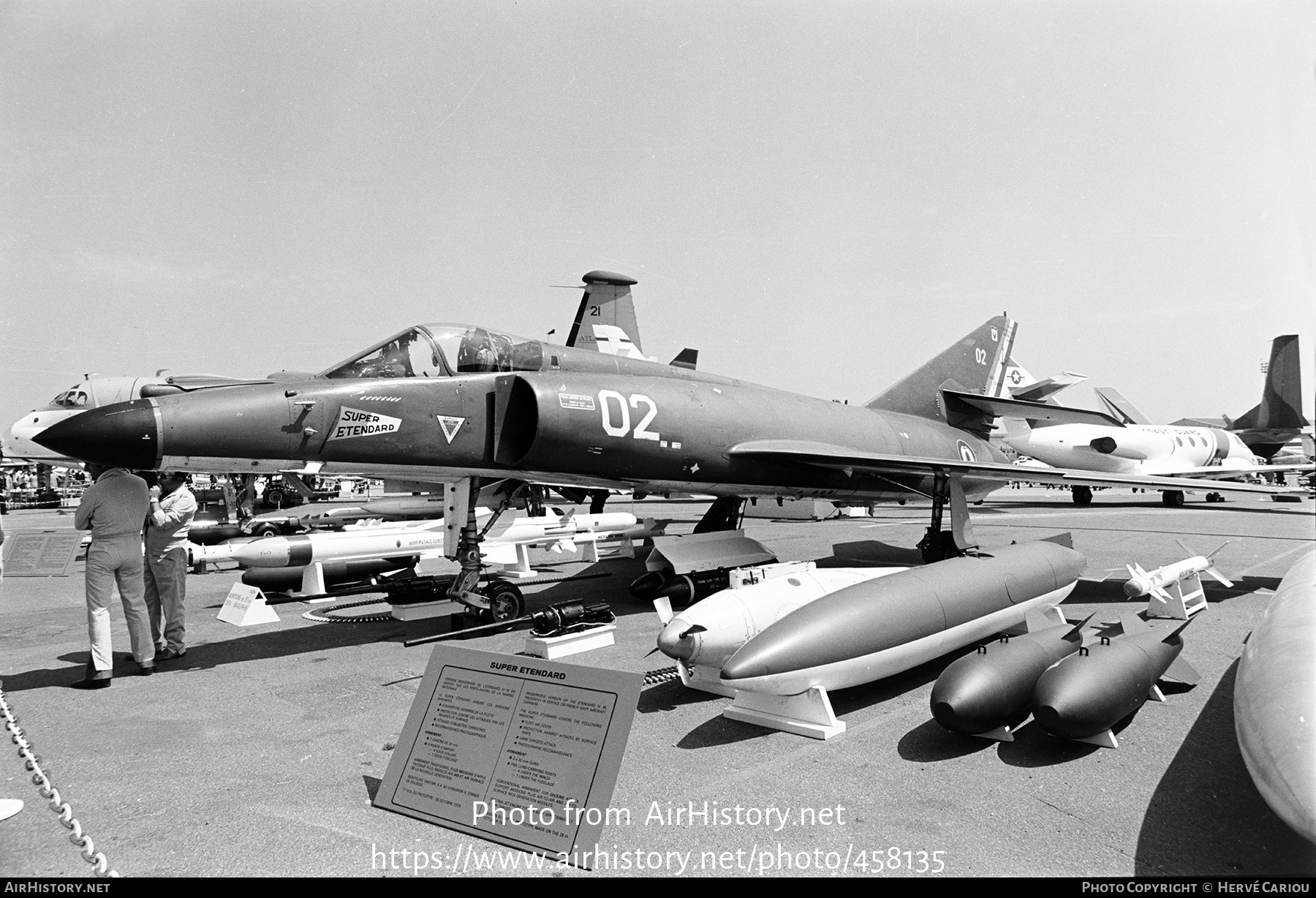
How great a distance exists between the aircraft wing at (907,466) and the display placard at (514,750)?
21.6 feet

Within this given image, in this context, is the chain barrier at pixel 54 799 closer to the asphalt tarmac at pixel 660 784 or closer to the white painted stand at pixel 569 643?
the asphalt tarmac at pixel 660 784

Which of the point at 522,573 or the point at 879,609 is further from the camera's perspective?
the point at 522,573

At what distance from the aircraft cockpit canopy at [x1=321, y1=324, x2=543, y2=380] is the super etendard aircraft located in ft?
0.05

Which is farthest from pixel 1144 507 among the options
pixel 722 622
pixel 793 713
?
pixel 793 713

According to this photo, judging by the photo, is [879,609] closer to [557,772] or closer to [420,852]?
[557,772]

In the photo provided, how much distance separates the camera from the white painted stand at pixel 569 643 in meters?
7.13

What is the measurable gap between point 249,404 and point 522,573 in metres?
6.81

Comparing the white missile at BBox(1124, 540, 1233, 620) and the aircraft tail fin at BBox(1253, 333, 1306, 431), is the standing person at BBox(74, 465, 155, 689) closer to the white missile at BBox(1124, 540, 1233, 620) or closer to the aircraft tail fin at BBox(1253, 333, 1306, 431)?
the white missile at BBox(1124, 540, 1233, 620)

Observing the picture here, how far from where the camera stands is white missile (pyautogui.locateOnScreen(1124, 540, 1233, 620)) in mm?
8047

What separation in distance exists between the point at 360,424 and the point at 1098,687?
20.9ft

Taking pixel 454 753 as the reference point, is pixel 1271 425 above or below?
below

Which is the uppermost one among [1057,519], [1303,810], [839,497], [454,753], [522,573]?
[1303,810]

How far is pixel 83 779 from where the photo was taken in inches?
173
